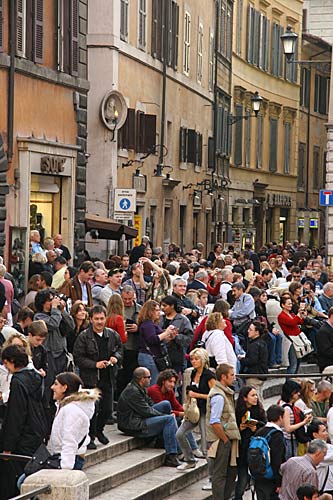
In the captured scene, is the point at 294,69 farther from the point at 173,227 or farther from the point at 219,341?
the point at 219,341

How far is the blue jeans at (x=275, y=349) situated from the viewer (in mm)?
22922

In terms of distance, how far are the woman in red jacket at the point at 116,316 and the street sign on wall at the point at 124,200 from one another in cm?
1087

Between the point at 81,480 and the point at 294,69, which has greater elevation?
the point at 294,69

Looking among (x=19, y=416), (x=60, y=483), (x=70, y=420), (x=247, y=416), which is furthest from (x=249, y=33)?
(x=60, y=483)

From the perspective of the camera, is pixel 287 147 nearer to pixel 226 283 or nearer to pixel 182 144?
pixel 182 144

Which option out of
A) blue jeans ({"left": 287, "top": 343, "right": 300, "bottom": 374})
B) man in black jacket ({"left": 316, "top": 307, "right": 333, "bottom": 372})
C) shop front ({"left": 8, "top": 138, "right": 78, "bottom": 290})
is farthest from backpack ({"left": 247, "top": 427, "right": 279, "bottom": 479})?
shop front ({"left": 8, "top": 138, "right": 78, "bottom": 290})

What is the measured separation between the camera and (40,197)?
26.0m

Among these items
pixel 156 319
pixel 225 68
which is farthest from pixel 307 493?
pixel 225 68

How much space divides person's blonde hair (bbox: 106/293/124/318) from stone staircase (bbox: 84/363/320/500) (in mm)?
1334

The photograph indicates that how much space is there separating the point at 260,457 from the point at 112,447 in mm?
2024

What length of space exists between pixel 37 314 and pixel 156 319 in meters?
2.46

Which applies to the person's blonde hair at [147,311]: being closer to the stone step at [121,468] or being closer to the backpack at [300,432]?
the stone step at [121,468]

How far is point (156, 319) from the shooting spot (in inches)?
693

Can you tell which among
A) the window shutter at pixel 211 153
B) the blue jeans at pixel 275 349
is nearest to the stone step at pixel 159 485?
the blue jeans at pixel 275 349
